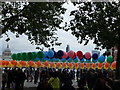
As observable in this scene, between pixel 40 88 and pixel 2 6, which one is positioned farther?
pixel 2 6

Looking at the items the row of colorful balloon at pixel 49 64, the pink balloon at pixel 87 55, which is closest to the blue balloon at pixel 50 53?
the pink balloon at pixel 87 55

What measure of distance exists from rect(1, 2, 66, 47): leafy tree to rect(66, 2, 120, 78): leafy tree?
8.39 feet

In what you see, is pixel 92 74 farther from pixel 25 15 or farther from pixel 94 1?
pixel 25 15

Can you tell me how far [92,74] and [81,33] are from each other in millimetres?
2721

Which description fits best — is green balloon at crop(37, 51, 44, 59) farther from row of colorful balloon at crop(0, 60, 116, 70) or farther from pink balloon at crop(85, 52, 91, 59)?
row of colorful balloon at crop(0, 60, 116, 70)

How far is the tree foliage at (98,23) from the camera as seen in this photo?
14820mm

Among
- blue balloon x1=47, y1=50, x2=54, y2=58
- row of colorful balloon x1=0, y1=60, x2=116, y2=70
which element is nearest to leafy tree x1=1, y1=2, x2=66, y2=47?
blue balloon x1=47, y1=50, x2=54, y2=58

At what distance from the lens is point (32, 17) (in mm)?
17625

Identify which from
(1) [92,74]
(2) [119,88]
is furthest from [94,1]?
(2) [119,88]

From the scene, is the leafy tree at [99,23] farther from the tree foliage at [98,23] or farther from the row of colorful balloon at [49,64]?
the row of colorful balloon at [49,64]

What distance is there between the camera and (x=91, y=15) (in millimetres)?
15219

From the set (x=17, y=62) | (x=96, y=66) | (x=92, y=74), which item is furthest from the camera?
(x=96, y=66)

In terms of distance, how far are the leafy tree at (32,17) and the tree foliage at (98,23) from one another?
256 cm

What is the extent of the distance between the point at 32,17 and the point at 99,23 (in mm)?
4704
